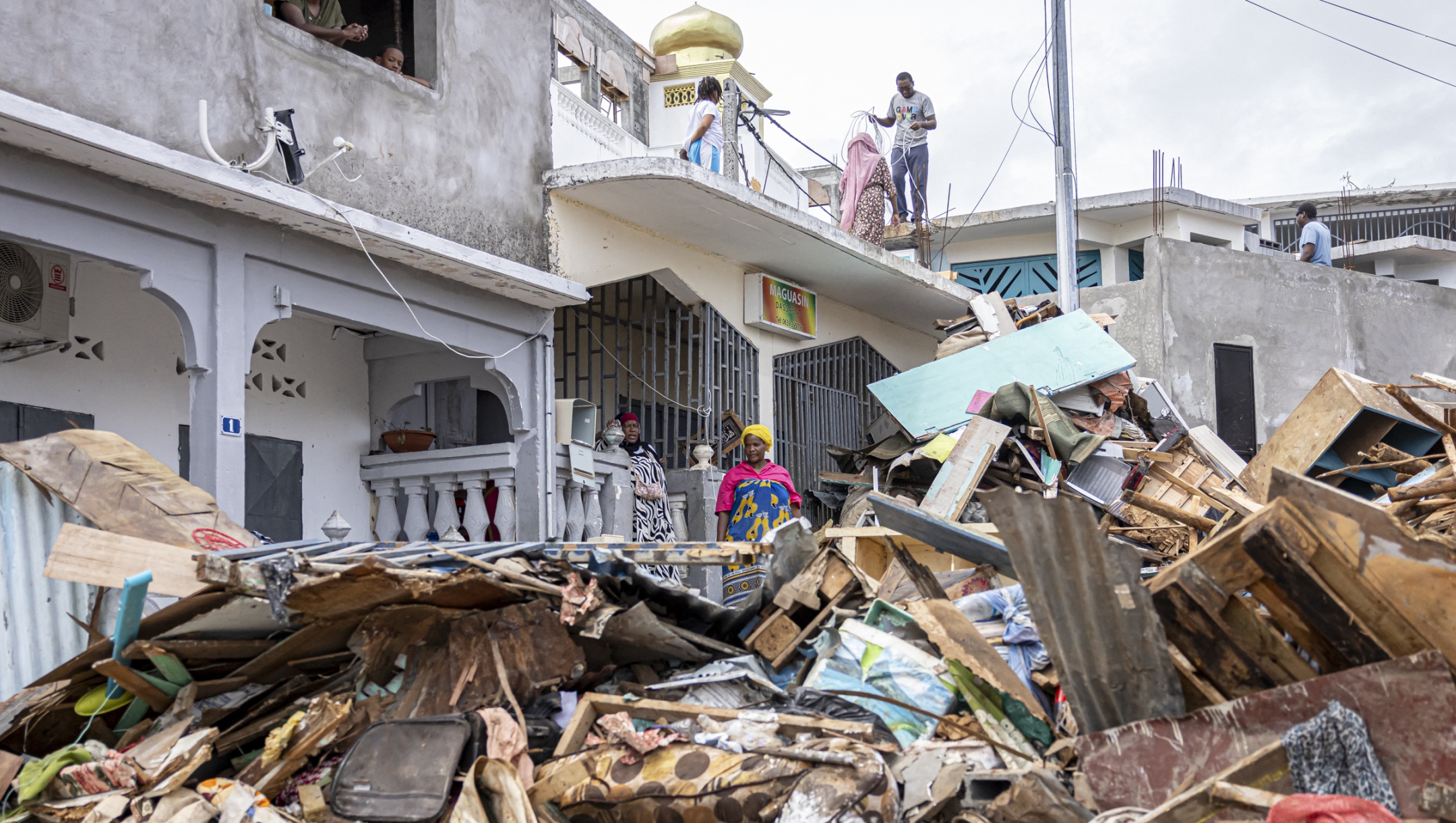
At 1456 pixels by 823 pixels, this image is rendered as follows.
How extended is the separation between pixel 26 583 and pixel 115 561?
1.41m

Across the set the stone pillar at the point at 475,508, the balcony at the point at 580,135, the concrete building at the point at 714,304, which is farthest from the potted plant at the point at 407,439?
the balcony at the point at 580,135

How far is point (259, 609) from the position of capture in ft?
15.8

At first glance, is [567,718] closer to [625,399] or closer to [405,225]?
[405,225]

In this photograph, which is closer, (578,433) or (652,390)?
(578,433)

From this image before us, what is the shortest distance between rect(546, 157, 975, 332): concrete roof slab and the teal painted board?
3.86 feet

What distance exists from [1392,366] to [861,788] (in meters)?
15.2

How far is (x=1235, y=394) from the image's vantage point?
15320 mm

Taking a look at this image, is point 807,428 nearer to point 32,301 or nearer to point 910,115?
point 910,115

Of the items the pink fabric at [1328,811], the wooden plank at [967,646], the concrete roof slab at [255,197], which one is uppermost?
the concrete roof slab at [255,197]

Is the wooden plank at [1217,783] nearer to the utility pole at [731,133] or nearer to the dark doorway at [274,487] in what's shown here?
the dark doorway at [274,487]

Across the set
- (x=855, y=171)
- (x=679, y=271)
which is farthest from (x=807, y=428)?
(x=855, y=171)

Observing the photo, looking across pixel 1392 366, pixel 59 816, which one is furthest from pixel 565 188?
pixel 1392 366

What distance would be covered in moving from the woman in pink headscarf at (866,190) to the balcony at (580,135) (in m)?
2.54

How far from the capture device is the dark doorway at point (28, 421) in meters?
6.63
